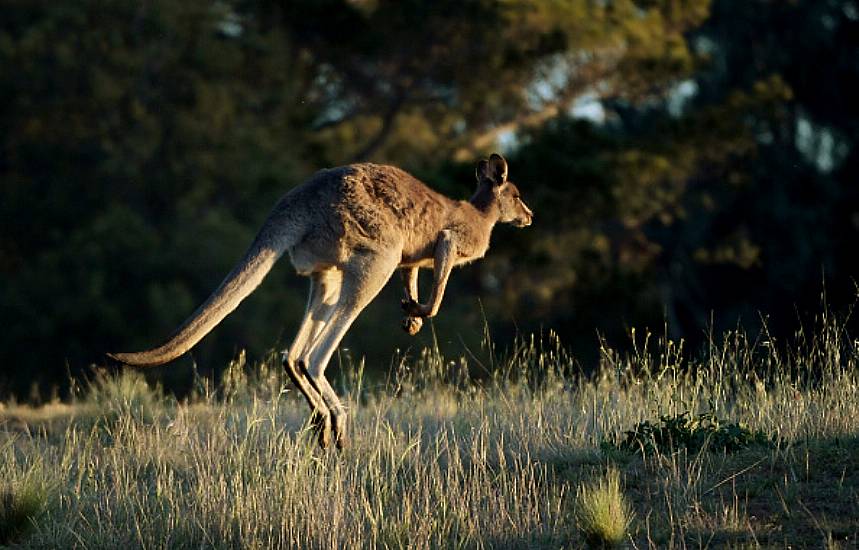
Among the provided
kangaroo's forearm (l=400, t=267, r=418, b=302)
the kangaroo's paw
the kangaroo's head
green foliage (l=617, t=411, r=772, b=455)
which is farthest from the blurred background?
green foliage (l=617, t=411, r=772, b=455)

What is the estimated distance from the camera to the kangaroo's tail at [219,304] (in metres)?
6.40

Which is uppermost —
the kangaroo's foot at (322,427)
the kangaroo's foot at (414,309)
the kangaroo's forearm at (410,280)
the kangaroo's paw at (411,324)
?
the kangaroo's forearm at (410,280)

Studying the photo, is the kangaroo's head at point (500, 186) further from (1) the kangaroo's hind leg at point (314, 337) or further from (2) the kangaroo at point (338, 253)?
(1) the kangaroo's hind leg at point (314, 337)

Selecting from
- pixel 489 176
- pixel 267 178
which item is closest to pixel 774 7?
pixel 267 178

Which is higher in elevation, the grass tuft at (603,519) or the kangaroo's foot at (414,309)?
the kangaroo's foot at (414,309)

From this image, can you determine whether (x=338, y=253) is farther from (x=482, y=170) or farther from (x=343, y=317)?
(x=482, y=170)

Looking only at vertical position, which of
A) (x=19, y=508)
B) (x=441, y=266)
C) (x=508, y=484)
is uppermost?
(x=441, y=266)

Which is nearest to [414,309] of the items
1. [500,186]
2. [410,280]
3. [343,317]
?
[410,280]

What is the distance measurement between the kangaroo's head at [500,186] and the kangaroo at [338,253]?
797 mm

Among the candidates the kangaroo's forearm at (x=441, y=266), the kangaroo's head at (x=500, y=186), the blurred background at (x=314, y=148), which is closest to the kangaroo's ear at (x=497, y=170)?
the kangaroo's head at (x=500, y=186)

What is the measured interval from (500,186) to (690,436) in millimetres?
3045

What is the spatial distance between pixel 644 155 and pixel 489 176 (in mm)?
10976

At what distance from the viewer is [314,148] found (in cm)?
1955

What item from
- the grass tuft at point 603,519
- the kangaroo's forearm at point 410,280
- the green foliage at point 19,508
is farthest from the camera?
the kangaroo's forearm at point 410,280
